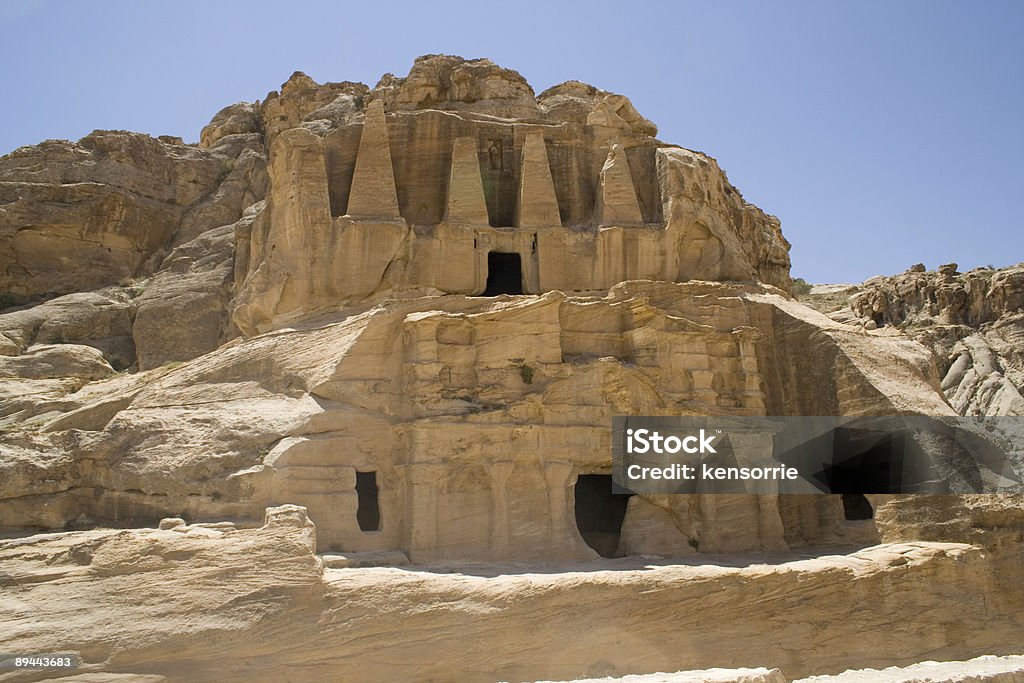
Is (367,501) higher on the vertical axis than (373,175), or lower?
lower

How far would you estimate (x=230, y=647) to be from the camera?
15.7 meters

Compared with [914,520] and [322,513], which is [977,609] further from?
[322,513]

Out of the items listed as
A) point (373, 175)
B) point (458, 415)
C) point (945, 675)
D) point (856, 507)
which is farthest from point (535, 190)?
point (945, 675)

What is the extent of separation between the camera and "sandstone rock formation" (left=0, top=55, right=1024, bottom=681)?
16844 mm

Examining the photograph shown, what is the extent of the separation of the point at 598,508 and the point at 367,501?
6.73 meters

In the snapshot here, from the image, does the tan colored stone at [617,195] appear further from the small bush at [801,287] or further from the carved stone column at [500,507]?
the small bush at [801,287]

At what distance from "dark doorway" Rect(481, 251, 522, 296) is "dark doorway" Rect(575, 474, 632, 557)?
720 centimetres

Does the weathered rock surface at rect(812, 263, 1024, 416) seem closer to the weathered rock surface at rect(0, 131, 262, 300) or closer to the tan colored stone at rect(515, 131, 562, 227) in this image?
the tan colored stone at rect(515, 131, 562, 227)

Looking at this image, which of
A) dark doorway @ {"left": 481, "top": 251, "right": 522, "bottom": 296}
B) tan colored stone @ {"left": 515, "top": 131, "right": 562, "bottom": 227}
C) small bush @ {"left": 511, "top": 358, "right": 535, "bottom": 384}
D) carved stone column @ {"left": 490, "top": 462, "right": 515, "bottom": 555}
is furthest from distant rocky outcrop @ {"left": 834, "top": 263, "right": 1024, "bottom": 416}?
carved stone column @ {"left": 490, "top": 462, "right": 515, "bottom": 555}

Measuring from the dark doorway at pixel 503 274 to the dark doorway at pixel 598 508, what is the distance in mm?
7200

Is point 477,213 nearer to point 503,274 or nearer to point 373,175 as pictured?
point 503,274

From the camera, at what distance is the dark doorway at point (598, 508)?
25.9 meters

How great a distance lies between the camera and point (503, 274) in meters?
31.3

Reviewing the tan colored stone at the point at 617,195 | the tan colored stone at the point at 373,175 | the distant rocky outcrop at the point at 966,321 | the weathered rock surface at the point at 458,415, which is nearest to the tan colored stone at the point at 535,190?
the tan colored stone at the point at 617,195
